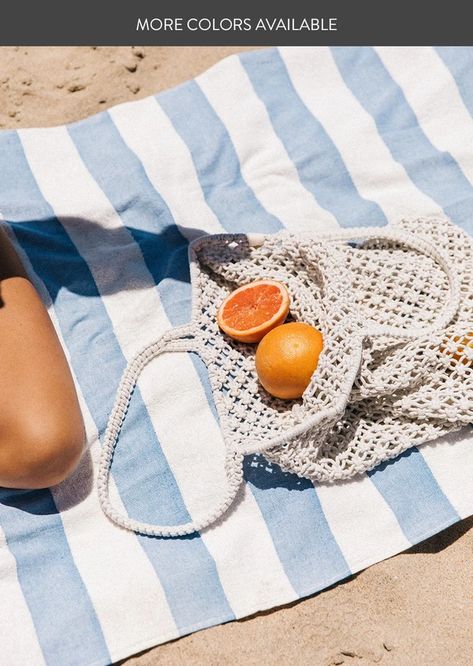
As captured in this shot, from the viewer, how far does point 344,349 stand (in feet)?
5.38

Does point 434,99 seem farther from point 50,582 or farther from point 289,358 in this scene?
point 50,582

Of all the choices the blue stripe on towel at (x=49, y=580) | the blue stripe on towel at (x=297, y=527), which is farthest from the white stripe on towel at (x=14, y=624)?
the blue stripe on towel at (x=297, y=527)

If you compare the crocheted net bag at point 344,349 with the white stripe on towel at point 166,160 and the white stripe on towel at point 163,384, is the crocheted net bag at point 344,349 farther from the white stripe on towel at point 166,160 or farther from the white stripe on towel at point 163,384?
the white stripe on towel at point 166,160

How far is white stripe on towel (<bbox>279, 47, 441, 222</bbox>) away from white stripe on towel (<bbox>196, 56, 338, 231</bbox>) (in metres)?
0.17

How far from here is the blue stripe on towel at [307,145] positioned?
84.7 inches

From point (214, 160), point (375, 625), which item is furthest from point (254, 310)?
point (375, 625)

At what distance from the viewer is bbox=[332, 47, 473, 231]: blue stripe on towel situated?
2150mm

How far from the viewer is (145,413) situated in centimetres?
181

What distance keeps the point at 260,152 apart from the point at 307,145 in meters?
0.15

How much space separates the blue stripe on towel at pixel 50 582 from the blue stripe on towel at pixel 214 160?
98 centimetres
